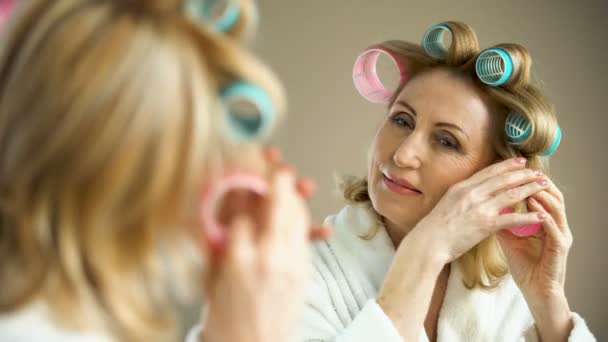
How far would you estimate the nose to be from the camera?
1.28 meters

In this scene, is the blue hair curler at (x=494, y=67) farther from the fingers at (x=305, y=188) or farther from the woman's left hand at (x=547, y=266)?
the fingers at (x=305, y=188)

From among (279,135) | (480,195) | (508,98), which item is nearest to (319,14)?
(279,135)

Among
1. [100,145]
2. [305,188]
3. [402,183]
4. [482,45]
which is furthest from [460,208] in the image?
[482,45]

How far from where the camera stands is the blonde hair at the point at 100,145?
22.5 inches

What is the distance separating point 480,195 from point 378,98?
371 mm

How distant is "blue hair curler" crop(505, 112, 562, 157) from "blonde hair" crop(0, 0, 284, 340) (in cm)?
85

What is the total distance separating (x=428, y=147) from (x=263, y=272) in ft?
2.52

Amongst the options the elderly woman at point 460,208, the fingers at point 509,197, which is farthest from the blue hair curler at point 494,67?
the fingers at point 509,197

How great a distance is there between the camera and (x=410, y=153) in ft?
4.22

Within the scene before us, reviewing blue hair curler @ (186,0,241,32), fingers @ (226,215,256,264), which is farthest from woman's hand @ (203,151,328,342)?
blue hair curler @ (186,0,241,32)

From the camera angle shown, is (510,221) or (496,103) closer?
(510,221)

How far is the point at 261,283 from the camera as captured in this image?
0.63 meters

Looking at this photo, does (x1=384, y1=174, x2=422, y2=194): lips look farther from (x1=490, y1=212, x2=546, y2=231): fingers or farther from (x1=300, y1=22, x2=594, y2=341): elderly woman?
(x1=490, y1=212, x2=546, y2=231): fingers

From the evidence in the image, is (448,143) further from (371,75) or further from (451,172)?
(371,75)
